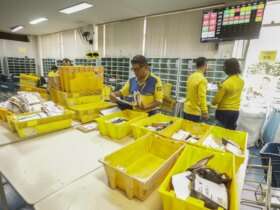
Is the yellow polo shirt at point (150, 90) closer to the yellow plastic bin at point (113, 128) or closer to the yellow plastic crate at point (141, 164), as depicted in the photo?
the yellow plastic bin at point (113, 128)

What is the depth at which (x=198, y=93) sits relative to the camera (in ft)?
7.54

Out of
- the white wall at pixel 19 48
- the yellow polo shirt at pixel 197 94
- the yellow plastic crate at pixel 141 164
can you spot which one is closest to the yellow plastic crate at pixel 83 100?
the yellow plastic crate at pixel 141 164

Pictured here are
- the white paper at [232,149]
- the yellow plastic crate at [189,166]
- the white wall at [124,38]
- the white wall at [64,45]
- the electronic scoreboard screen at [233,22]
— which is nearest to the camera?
the yellow plastic crate at [189,166]

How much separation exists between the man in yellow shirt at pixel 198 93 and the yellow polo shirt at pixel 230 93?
0.21m

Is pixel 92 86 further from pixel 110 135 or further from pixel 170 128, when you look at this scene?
pixel 170 128

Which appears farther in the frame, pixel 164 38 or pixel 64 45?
pixel 64 45

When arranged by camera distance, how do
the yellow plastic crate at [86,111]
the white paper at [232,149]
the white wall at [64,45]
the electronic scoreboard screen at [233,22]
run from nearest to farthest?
the white paper at [232,149], the yellow plastic crate at [86,111], the electronic scoreboard screen at [233,22], the white wall at [64,45]

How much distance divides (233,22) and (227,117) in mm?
1708

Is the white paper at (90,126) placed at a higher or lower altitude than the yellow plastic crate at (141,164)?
lower

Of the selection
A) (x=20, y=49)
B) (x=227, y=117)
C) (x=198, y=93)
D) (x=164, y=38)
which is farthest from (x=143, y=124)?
(x=20, y=49)

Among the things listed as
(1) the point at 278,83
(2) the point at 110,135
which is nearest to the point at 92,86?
(2) the point at 110,135

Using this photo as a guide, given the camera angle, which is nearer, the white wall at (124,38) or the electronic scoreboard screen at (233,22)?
the electronic scoreboard screen at (233,22)

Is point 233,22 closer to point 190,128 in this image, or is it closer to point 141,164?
point 190,128

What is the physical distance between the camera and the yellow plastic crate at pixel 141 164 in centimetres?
77
